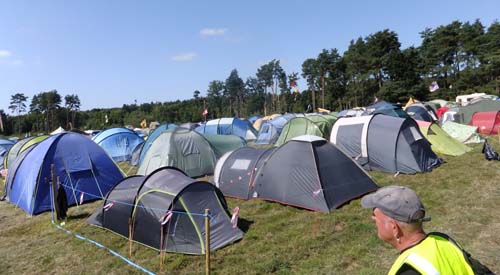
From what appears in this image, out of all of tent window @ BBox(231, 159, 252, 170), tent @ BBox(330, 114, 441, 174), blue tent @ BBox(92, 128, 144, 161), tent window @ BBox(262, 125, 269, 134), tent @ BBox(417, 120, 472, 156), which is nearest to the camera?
tent window @ BBox(231, 159, 252, 170)

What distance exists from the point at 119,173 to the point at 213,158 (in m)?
3.66

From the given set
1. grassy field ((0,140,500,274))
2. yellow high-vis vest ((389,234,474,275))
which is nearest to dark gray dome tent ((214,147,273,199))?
grassy field ((0,140,500,274))

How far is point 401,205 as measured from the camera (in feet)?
5.84

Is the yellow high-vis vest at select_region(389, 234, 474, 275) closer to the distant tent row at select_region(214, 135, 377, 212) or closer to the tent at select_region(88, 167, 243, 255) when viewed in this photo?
the tent at select_region(88, 167, 243, 255)

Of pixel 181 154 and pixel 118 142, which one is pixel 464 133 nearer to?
pixel 181 154

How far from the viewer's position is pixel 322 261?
523 cm

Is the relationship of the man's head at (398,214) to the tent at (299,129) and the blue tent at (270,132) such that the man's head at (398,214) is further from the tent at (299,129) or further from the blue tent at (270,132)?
the blue tent at (270,132)

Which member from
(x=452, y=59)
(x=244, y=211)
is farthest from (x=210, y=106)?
(x=244, y=211)

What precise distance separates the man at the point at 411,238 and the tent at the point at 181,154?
34.4ft

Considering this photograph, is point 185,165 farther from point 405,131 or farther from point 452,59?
point 452,59

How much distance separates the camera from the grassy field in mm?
5176

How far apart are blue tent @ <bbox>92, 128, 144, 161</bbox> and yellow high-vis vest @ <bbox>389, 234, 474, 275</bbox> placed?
17719mm

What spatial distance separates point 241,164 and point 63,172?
500 cm

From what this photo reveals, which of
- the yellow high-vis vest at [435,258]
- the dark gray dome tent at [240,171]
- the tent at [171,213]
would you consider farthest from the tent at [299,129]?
the yellow high-vis vest at [435,258]
